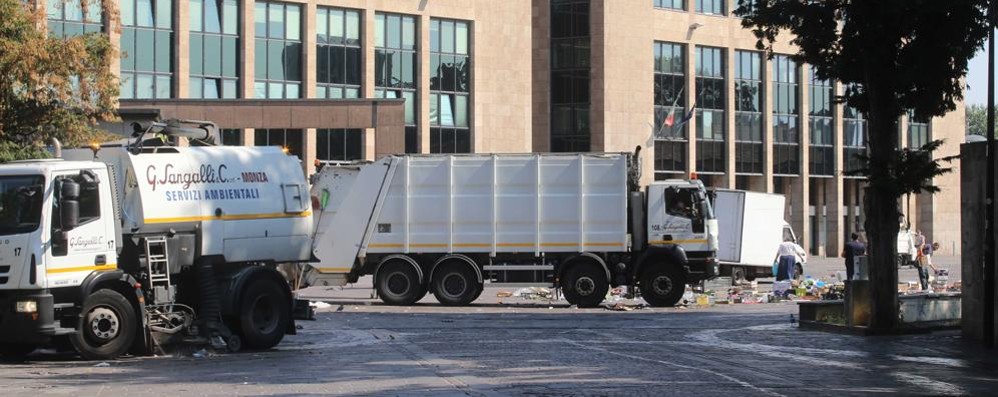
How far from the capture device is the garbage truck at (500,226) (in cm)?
3083

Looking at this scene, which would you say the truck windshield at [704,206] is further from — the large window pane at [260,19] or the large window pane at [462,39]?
the large window pane at [462,39]

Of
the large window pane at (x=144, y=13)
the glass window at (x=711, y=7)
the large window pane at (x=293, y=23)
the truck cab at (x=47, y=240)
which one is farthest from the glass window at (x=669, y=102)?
the truck cab at (x=47, y=240)

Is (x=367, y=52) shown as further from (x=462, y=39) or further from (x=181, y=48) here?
(x=181, y=48)

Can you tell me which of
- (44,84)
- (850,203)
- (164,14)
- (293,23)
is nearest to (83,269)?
(44,84)

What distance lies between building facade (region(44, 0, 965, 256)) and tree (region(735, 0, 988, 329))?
91.1ft

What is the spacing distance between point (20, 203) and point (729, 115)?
205ft

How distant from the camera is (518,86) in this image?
226 feet

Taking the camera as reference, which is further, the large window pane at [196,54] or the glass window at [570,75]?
the glass window at [570,75]

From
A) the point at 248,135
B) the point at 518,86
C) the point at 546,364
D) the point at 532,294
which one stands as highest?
the point at 518,86

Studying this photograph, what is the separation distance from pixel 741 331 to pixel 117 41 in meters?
37.4

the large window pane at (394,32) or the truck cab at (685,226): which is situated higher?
the large window pane at (394,32)

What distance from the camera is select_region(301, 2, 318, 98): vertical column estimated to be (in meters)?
61.1

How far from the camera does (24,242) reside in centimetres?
1683

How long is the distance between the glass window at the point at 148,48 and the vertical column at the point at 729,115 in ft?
108
